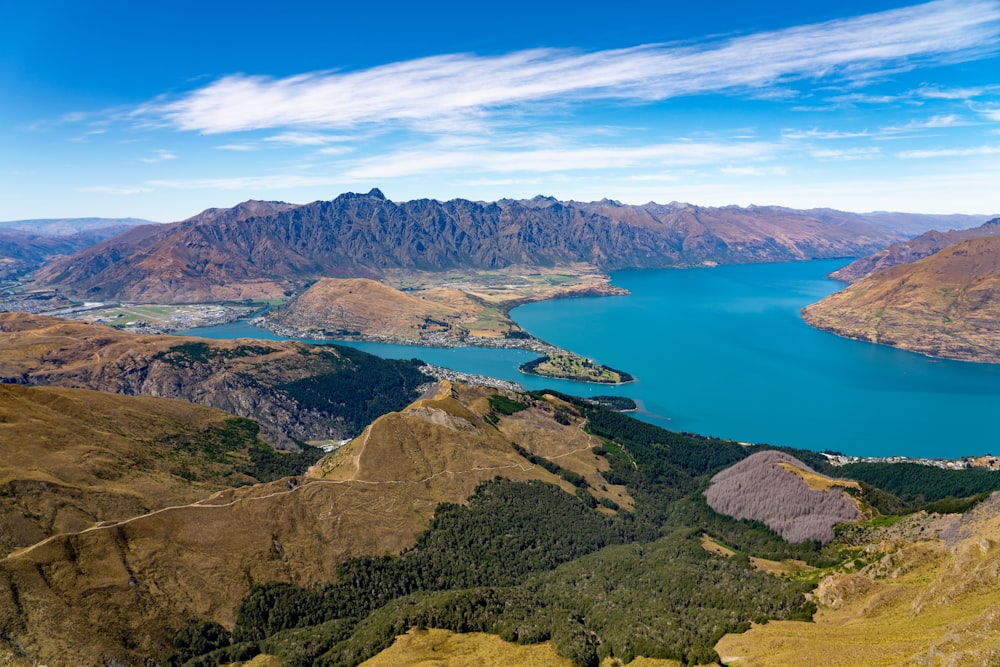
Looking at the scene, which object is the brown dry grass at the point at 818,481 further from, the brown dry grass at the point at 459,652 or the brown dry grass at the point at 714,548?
the brown dry grass at the point at 459,652

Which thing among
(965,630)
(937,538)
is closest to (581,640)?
(965,630)

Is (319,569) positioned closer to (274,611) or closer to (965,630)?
(274,611)

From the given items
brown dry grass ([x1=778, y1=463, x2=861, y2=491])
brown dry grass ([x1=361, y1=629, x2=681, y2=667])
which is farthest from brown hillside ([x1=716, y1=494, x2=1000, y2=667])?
brown dry grass ([x1=778, y1=463, x2=861, y2=491])

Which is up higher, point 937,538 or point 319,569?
point 937,538

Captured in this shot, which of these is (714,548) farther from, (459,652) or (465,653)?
(459,652)

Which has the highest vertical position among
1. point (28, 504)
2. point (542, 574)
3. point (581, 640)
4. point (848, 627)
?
point (28, 504)

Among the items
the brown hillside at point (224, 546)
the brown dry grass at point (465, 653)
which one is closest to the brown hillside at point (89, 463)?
the brown hillside at point (224, 546)

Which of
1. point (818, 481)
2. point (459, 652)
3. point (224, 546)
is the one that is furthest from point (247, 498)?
point (818, 481)
